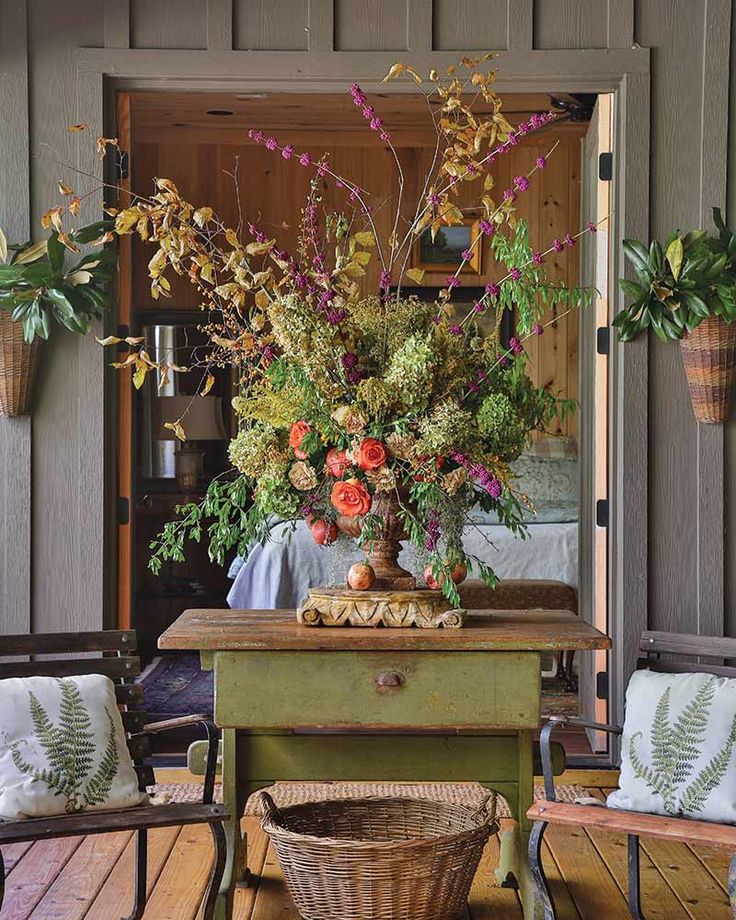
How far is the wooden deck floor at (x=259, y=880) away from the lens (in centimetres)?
321

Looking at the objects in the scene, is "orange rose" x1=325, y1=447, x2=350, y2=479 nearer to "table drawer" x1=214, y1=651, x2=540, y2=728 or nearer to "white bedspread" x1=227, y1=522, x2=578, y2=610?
"table drawer" x1=214, y1=651, x2=540, y2=728

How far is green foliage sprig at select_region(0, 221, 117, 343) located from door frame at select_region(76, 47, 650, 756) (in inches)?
9.6

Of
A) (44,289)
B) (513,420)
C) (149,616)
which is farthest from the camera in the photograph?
(149,616)

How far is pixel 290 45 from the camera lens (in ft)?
14.4

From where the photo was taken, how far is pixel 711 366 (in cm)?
422

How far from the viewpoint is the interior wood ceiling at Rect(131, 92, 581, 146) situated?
18.4 feet

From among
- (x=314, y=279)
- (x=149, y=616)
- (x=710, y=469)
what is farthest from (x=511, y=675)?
(x=149, y=616)

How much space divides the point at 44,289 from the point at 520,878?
253cm

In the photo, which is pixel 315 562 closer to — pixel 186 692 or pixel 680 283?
pixel 186 692

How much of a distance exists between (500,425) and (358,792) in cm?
183

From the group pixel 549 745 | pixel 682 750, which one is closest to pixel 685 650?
pixel 682 750

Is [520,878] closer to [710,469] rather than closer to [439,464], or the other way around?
[439,464]

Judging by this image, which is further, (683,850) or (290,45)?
(290,45)

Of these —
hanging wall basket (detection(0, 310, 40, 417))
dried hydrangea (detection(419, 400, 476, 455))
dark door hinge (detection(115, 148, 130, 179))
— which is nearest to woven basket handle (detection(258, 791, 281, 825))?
dried hydrangea (detection(419, 400, 476, 455))
